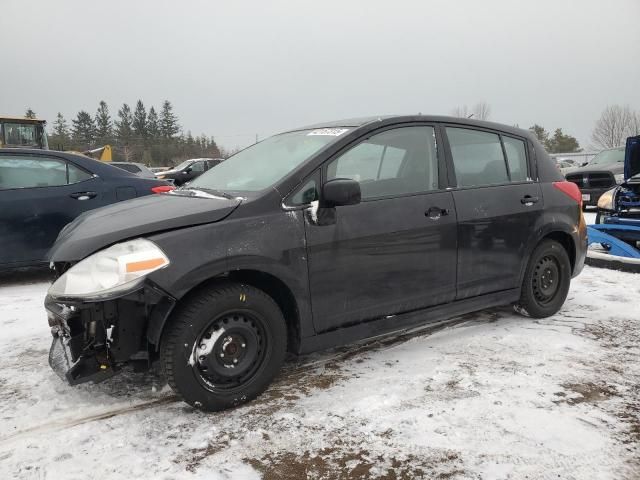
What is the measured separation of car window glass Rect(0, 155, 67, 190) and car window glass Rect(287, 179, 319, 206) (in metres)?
3.87

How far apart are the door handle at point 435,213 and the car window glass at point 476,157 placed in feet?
1.04

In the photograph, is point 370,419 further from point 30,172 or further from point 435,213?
point 30,172

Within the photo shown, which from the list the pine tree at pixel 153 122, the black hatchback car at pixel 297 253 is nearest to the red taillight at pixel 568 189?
the black hatchback car at pixel 297 253

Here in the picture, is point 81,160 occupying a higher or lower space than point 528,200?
higher

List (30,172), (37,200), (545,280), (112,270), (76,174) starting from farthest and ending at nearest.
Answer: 1. (76,174)
2. (30,172)
3. (37,200)
4. (545,280)
5. (112,270)

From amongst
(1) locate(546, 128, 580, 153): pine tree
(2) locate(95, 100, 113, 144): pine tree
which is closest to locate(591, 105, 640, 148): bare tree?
(1) locate(546, 128, 580, 153): pine tree

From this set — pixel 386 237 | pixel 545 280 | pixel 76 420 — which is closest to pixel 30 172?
pixel 76 420

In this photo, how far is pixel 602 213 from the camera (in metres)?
6.79

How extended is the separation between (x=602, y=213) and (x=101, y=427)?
6814 millimetres

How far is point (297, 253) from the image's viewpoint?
9.09 feet

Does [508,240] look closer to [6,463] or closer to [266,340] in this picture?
[266,340]

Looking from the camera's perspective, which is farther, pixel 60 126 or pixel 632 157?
pixel 60 126

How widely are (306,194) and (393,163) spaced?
30.2 inches

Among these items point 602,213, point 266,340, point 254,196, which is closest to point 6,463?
point 266,340
